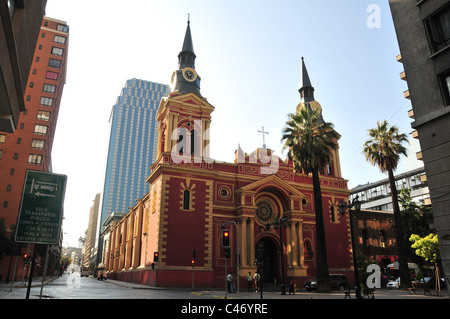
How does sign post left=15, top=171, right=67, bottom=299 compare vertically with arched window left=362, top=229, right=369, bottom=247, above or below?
below

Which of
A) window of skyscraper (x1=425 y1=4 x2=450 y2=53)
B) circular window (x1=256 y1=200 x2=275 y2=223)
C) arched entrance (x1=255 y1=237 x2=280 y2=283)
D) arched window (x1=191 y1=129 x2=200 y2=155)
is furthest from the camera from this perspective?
circular window (x1=256 y1=200 x2=275 y2=223)

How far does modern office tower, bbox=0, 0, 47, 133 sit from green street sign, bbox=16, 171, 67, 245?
340 centimetres

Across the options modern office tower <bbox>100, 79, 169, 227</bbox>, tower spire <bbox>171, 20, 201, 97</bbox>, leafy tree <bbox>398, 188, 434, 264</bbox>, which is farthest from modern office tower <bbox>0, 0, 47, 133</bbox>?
modern office tower <bbox>100, 79, 169, 227</bbox>

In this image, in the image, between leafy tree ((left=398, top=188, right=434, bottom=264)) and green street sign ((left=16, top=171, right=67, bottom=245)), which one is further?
leafy tree ((left=398, top=188, right=434, bottom=264))

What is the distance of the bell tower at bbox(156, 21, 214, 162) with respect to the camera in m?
35.6

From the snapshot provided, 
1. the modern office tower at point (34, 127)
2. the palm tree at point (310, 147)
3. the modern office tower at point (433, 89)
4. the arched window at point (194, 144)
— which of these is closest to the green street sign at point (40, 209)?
the modern office tower at point (433, 89)

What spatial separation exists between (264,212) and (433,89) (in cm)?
2483

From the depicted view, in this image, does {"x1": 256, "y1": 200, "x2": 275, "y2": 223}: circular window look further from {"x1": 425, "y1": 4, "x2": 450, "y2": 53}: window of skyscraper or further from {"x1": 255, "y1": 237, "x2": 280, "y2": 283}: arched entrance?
{"x1": 425, "y1": 4, "x2": 450, "y2": 53}: window of skyscraper

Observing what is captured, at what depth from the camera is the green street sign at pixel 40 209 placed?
943 centimetres

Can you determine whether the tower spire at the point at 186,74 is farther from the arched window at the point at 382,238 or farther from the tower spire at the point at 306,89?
the arched window at the point at 382,238

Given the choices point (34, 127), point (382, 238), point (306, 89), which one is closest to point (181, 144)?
point (306, 89)

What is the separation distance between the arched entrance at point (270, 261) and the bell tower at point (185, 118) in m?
12.1

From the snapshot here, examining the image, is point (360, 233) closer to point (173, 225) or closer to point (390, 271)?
point (390, 271)
